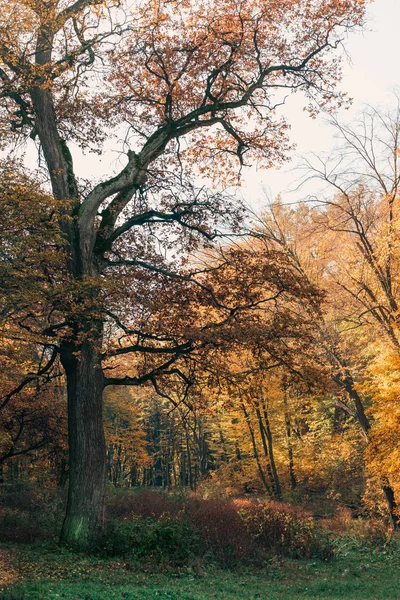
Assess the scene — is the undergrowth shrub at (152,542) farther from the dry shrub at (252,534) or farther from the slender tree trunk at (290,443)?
the slender tree trunk at (290,443)

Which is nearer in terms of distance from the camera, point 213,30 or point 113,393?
point 213,30

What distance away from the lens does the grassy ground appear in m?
6.49

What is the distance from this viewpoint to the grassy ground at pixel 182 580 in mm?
6485

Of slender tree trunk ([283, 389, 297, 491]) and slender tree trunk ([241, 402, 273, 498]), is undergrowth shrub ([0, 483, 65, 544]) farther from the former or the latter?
slender tree trunk ([283, 389, 297, 491])

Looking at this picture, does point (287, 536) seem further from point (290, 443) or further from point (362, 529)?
point (290, 443)

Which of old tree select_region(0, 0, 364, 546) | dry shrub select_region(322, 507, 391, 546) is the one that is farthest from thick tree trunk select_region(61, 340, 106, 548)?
dry shrub select_region(322, 507, 391, 546)

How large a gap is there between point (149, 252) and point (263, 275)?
374 centimetres

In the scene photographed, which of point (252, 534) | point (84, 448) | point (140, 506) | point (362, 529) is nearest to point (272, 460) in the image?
point (362, 529)

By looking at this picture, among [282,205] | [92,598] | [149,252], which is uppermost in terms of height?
[282,205]

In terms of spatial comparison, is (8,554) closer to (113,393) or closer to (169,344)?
(169,344)

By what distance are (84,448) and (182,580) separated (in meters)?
3.24

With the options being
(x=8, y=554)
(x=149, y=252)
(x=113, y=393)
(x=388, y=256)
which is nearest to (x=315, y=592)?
(x=8, y=554)

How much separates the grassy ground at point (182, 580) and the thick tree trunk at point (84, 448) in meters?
0.67

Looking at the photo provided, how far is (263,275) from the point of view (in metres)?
10.4
